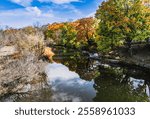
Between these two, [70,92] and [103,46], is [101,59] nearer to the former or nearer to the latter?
[103,46]

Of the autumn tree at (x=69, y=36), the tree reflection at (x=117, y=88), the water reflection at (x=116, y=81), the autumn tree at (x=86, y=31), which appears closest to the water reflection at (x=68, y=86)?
the water reflection at (x=116, y=81)

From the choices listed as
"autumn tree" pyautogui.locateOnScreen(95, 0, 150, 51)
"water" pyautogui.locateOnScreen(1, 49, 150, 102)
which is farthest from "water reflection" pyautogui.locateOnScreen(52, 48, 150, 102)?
"autumn tree" pyautogui.locateOnScreen(95, 0, 150, 51)

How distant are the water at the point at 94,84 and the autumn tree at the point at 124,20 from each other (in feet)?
17.4

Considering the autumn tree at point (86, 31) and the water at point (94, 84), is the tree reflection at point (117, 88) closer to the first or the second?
the water at point (94, 84)

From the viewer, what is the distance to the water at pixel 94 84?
28267 mm

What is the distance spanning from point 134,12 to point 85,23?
2377 cm

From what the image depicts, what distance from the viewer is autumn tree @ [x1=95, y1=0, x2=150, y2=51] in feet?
147

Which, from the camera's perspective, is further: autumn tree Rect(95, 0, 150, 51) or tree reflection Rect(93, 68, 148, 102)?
autumn tree Rect(95, 0, 150, 51)

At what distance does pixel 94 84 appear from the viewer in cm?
3422

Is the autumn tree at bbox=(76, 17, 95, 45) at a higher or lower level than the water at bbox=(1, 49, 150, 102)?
higher

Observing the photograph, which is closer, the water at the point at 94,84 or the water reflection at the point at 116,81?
the water at the point at 94,84

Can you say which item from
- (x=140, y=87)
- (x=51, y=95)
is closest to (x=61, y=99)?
(x=51, y=95)

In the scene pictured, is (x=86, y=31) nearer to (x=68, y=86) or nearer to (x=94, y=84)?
(x=94, y=84)

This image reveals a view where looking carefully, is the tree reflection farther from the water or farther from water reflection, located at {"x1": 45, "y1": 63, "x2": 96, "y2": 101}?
water reflection, located at {"x1": 45, "y1": 63, "x2": 96, "y2": 101}
